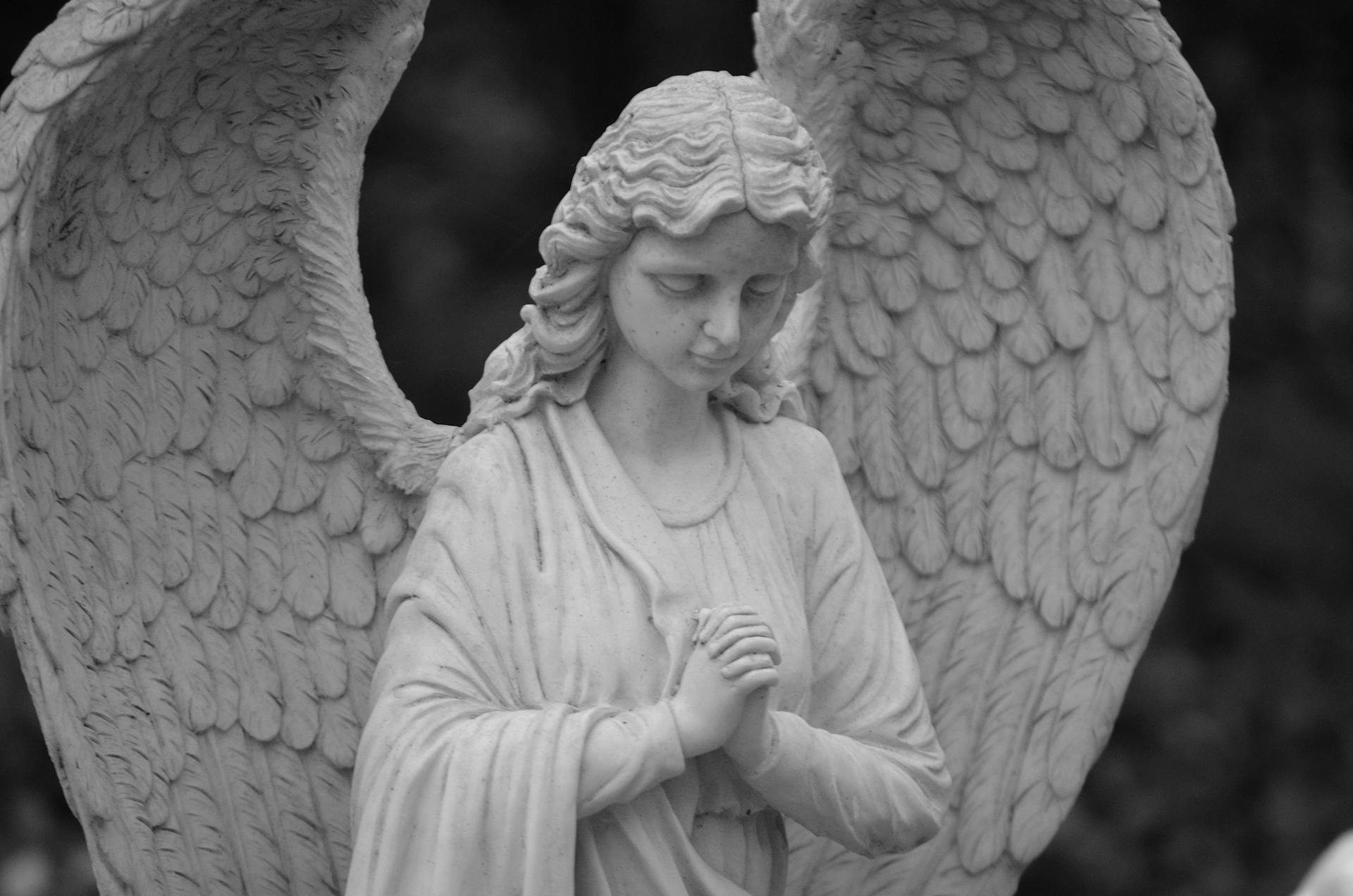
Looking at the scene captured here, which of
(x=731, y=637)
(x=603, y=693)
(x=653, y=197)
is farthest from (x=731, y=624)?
(x=653, y=197)

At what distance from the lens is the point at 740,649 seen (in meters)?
4.09

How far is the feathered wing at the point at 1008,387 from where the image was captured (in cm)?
489

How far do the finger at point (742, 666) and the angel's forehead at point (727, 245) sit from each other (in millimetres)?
502

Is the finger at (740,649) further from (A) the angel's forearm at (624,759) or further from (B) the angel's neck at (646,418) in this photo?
(B) the angel's neck at (646,418)

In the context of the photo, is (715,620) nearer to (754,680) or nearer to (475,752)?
(754,680)

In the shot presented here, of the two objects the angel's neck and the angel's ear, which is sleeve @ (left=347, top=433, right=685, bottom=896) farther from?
the angel's ear

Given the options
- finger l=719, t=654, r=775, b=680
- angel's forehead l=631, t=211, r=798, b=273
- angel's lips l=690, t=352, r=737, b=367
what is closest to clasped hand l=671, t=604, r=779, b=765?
finger l=719, t=654, r=775, b=680

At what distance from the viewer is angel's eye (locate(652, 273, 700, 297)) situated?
4.19 metres

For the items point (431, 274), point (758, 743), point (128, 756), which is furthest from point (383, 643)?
point (431, 274)

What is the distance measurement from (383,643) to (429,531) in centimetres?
48

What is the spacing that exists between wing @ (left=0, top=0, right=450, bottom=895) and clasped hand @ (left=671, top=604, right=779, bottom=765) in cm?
77

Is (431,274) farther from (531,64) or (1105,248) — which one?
(1105,248)

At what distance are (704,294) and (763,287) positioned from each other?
0.27 feet

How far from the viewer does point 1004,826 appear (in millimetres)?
4980
